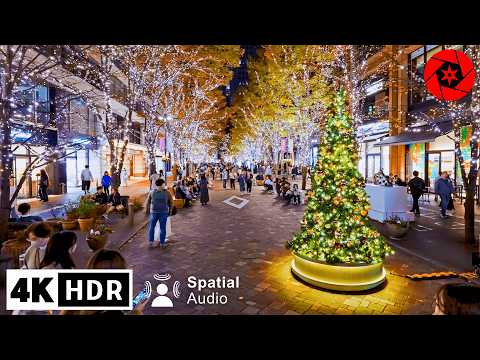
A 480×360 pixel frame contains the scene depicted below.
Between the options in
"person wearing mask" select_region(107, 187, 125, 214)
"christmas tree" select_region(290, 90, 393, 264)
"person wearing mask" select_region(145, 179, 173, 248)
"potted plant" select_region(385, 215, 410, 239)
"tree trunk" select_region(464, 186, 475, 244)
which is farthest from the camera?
"person wearing mask" select_region(107, 187, 125, 214)

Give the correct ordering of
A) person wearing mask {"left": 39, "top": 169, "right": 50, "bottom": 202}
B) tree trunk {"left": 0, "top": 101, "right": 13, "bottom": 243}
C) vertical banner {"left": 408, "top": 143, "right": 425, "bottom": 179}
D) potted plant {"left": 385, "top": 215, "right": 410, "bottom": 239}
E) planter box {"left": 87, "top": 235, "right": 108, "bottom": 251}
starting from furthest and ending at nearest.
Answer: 1. vertical banner {"left": 408, "top": 143, "right": 425, "bottom": 179}
2. person wearing mask {"left": 39, "top": 169, "right": 50, "bottom": 202}
3. potted plant {"left": 385, "top": 215, "right": 410, "bottom": 239}
4. planter box {"left": 87, "top": 235, "right": 108, "bottom": 251}
5. tree trunk {"left": 0, "top": 101, "right": 13, "bottom": 243}

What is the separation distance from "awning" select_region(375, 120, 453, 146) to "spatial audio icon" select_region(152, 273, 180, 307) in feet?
48.6

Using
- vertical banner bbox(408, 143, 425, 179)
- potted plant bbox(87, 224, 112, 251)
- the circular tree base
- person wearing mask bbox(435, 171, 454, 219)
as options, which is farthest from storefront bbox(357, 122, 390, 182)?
potted plant bbox(87, 224, 112, 251)

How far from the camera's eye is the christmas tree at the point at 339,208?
5.09 meters

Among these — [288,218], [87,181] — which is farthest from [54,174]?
[288,218]

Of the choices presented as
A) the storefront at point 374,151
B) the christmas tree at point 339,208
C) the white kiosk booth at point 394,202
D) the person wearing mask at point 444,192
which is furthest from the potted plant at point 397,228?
the storefront at point 374,151

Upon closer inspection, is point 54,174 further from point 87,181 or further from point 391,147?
point 391,147

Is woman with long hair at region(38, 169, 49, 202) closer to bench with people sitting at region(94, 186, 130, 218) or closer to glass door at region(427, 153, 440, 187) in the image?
bench with people sitting at region(94, 186, 130, 218)

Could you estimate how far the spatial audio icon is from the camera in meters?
4.54

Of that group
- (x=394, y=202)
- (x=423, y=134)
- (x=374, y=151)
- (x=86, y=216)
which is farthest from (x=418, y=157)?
(x=86, y=216)

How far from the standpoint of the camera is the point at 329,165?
5375 mm

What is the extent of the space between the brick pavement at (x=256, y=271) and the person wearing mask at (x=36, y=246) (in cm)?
163
